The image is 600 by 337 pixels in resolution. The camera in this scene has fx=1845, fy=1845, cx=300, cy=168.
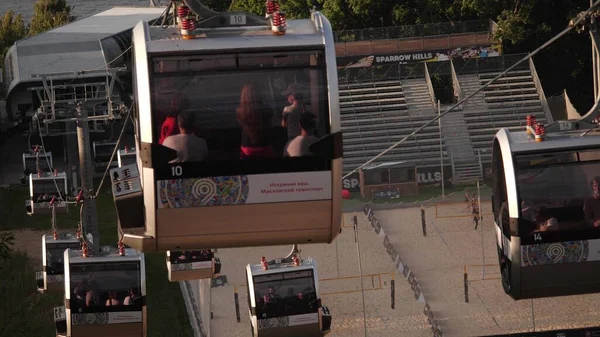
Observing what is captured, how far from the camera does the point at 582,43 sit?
65.8 metres

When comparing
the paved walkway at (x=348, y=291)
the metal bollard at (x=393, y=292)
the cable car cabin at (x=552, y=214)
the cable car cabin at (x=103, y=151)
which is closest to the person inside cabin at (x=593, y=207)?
the cable car cabin at (x=552, y=214)

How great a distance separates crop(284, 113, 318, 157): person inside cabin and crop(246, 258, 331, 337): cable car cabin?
12469 mm

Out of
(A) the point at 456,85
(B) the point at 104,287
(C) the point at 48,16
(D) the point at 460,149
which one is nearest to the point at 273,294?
(B) the point at 104,287

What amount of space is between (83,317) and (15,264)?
1564 cm

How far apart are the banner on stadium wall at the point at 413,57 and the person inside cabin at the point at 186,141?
140 feet

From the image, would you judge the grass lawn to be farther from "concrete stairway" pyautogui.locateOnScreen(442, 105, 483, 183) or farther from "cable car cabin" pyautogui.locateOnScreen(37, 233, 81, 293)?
"concrete stairway" pyautogui.locateOnScreen(442, 105, 483, 183)

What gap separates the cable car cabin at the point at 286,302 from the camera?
1232 inches

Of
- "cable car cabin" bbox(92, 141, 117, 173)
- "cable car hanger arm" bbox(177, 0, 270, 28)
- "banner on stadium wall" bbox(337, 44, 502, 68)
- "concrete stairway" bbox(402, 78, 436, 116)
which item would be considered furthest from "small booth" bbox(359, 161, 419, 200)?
"cable car hanger arm" bbox(177, 0, 270, 28)

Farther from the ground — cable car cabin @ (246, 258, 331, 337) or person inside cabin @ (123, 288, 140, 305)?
person inside cabin @ (123, 288, 140, 305)

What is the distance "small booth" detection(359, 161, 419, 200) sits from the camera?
2088 inches

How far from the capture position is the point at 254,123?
18812 mm

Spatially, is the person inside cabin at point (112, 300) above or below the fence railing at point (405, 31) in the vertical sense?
A: below

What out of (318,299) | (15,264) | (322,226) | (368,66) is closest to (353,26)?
(368,66)

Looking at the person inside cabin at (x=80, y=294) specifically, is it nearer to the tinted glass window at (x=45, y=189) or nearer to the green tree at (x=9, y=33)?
the tinted glass window at (x=45, y=189)
